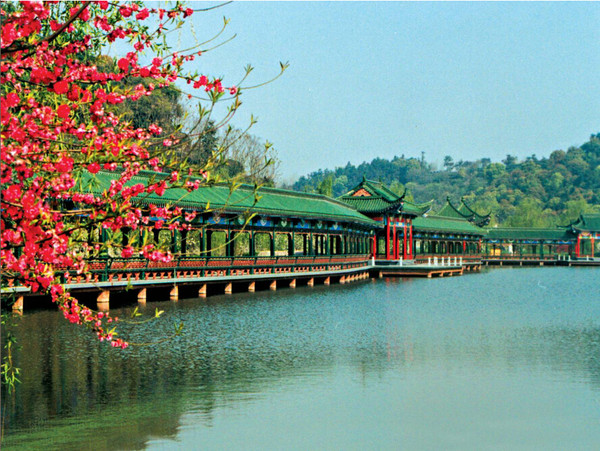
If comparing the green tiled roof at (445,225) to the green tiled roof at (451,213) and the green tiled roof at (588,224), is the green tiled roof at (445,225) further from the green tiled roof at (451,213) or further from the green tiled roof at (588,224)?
the green tiled roof at (588,224)

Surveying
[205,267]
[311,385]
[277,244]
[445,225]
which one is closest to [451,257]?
[445,225]

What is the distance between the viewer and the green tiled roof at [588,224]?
317ft

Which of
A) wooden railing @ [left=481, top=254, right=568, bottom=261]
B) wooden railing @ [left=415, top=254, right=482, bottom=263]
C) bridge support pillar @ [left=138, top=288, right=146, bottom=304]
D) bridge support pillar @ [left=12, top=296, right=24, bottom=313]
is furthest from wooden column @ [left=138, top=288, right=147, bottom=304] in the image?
wooden railing @ [left=481, top=254, right=568, bottom=261]

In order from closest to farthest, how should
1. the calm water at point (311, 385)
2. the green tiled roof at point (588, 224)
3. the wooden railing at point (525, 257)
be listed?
the calm water at point (311, 385)
the green tiled roof at point (588, 224)
the wooden railing at point (525, 257)

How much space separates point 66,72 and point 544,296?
37599 mm

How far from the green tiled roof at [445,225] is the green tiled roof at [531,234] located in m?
7.33

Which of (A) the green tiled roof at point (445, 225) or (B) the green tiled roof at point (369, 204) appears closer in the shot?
(B) the green tiled roof at point (369, 204)

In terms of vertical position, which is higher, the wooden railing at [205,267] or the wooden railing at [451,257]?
the wooden railing at [205,267]

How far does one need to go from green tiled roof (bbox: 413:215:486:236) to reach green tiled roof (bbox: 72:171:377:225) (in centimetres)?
1764

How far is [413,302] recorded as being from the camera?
117 feet

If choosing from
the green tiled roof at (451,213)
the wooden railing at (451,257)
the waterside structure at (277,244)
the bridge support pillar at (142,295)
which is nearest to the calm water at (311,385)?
the waterside structure at (277,244)

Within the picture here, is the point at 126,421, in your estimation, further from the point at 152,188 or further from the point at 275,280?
the point at 275,280

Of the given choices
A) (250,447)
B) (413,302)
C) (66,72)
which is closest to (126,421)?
(250,447)

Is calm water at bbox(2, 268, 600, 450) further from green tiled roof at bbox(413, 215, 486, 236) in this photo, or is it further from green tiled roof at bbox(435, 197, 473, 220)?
green tiled roof at bbox(435, 197, 473, 220)
